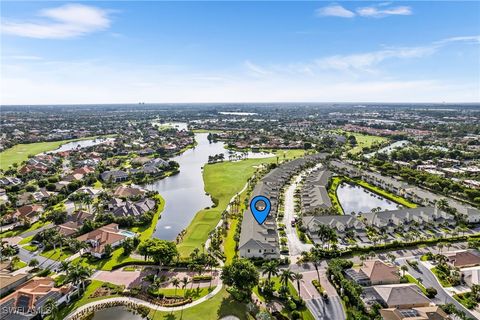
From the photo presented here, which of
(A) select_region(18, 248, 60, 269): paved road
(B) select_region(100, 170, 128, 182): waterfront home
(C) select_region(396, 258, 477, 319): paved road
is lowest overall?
(C) select_region(396, 258, 477, 319): paved road

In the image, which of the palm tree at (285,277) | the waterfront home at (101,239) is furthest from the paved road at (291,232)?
the waterfront home at (101,239)

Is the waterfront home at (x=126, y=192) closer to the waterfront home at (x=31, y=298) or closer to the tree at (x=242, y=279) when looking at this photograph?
the waterfront home at (x=31, y=298)

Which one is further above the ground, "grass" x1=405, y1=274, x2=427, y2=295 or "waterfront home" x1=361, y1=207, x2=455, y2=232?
"waterfront home" x1=361, y1=207, x2=455, y2=232

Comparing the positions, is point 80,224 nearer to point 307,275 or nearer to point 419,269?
point 307,275

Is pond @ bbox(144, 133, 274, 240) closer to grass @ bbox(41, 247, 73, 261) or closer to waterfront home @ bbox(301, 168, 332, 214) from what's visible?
grass @ bbox(41, 247, 73, 261)

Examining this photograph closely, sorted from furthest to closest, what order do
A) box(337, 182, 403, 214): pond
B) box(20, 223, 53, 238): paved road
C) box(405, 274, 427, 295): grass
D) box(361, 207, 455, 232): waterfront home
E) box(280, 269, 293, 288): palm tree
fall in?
box(337, 182, 403, 214): pond
box(361, 207, 455, 232): waterfront home
box(20, 223, 53, 238): paved road
box(405, 274, 427, 295): grass
box(280, 269, 293, 288): palm tree

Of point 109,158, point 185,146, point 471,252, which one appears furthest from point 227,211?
point 185,146

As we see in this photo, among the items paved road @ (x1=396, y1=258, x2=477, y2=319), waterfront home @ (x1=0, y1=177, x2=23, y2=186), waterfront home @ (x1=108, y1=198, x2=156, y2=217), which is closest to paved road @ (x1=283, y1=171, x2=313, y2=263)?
paved road @ (x1=396, y1=258, x2=477, y2=319)
